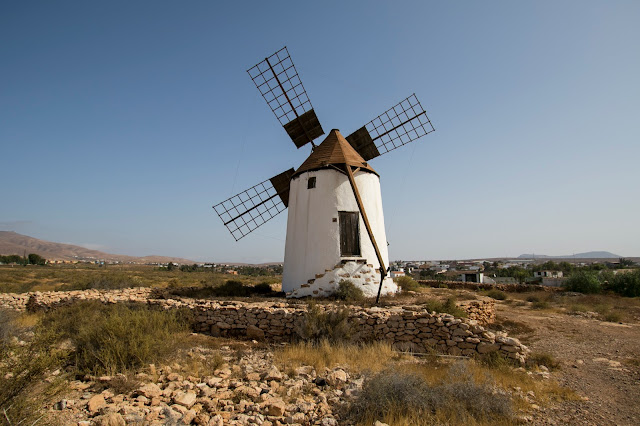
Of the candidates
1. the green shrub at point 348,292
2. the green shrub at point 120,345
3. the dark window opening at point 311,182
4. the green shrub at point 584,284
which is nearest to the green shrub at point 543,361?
the green shrub at point 348,292

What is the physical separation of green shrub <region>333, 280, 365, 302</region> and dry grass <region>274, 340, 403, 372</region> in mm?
3086

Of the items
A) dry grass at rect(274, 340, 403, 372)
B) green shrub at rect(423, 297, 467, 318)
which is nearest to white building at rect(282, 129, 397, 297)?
green shrub at rect(423, 297, 467, 318)

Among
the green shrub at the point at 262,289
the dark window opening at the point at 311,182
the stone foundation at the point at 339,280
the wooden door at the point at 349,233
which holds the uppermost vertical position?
the dark window opening at the point at 311,182

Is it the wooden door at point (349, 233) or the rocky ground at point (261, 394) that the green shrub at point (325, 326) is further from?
the wooden door at point (349, 233)

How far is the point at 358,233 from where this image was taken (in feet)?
36.9

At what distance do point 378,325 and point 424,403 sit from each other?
3435mm

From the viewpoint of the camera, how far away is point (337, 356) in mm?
5961

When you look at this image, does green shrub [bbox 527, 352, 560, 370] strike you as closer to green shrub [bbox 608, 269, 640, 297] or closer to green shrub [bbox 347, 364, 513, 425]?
green shrub [bbox 347, 364, 513, 425]

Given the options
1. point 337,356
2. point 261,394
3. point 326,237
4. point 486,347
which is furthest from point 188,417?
point 326,237

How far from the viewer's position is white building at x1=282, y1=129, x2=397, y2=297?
10719mm

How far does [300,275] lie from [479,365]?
6.40 m

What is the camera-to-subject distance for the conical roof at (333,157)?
11.7 metres

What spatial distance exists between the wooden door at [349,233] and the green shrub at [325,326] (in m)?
3.67

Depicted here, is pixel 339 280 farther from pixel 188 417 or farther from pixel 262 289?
pixel 188 417
